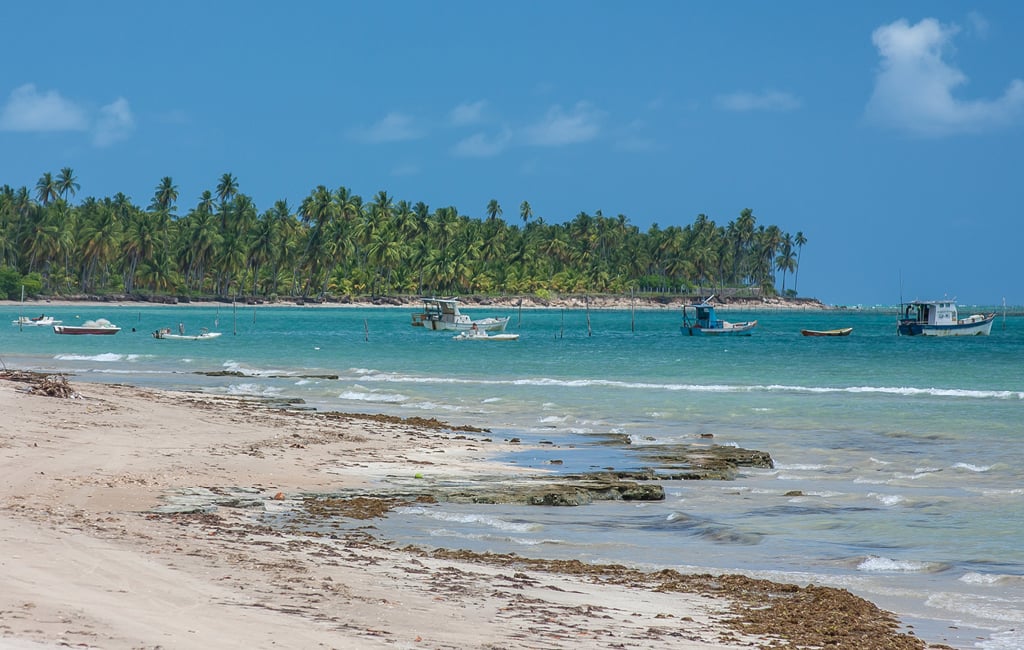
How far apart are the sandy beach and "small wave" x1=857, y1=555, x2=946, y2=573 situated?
184 cm

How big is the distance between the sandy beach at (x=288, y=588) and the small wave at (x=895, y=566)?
1843 millimetres

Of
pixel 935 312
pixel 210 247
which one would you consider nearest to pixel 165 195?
pixel 210 247

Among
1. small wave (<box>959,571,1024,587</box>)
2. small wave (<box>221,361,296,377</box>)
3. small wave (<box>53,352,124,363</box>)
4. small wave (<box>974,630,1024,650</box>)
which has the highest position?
small wave (<box>974,630,1024,650</box>)

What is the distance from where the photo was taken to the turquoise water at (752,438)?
1318cm

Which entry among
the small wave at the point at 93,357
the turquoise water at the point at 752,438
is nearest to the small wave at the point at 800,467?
the turquoise water at the point at 752,438

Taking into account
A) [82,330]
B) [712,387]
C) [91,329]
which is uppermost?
[712,387]

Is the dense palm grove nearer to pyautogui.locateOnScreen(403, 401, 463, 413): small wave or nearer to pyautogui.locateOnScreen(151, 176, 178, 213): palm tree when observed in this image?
pyautogui.locateOnScreen(151, 176, 178, 213): palm tree

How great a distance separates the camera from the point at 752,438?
27219 millimetres

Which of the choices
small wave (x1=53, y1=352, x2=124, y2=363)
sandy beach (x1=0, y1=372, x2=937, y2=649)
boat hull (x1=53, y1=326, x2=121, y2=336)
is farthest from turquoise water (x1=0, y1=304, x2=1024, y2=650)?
boat hull (x1=53, y1=326, x2=121, y2=336)

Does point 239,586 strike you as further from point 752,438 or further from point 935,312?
point 935,312

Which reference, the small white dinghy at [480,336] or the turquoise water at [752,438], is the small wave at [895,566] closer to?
the turquoise water at [752,438]

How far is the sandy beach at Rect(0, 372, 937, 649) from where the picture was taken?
28.0ft

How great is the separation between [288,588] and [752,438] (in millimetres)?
18705

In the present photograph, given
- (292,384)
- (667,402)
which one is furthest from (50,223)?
(667,402)
